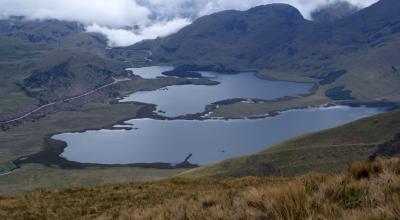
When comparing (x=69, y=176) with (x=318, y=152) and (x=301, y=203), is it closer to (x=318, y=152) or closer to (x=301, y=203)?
(x=318, y=152)

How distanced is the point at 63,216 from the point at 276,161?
358 feet

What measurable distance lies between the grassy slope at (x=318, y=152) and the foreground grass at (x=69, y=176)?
1559 inches

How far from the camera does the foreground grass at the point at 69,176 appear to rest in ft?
536

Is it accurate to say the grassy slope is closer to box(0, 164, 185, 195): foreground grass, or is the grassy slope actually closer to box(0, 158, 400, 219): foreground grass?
box(0, 164, 185, 195): foreground grass

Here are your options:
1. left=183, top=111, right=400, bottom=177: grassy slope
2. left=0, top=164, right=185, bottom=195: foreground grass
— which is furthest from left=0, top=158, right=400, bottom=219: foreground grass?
left=0, top=164, right=185, bottom=195: foreground grass

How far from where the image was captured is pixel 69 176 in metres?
177

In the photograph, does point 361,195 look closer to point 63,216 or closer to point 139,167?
point 63,216

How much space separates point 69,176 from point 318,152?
Result: 288 ft

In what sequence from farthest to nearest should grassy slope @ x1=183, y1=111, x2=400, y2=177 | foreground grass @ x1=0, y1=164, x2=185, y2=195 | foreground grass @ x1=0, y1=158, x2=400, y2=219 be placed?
foreground grass @ x1=0, y1=164, x2=185, y2=195
grassy slope @ x1=183, y1=111, x2=400, y2=177
foreground grass @ x1=0, y1=158, x2=400, y2=219

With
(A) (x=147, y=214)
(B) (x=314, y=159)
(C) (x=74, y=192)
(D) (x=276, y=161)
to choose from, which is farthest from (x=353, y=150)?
(A) (x=147, y=214)

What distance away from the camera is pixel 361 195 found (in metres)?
9.73

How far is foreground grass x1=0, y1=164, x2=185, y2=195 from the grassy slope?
130 ft

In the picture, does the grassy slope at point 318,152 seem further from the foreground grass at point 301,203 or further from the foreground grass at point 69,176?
the foreground grass at point 301,203

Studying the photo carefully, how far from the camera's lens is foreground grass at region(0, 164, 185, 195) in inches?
6427
